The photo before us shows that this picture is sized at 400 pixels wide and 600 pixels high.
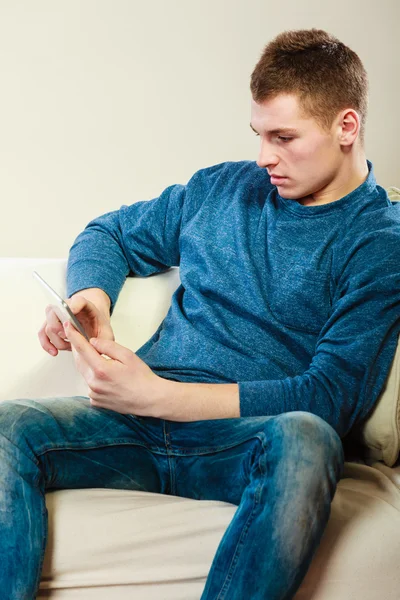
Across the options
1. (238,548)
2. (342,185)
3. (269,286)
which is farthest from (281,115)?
(238,548)

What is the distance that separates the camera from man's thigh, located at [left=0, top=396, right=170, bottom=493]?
143cm

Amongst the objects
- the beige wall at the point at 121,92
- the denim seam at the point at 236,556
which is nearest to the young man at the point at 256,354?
the denim seam at the point at 236,556

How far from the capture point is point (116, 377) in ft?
4.63

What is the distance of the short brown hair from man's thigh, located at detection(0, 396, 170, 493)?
69cm


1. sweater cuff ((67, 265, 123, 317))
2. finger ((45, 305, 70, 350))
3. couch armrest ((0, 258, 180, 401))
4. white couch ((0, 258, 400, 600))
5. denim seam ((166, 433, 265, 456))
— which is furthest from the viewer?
couch armrest ((0, 258, 180, 401))

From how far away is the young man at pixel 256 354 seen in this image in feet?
4.15

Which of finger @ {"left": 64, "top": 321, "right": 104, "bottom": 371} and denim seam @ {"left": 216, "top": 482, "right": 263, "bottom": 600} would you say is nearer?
denim seam @ {"left": 216, "top": 482, "right": 263, "bottom": 600}

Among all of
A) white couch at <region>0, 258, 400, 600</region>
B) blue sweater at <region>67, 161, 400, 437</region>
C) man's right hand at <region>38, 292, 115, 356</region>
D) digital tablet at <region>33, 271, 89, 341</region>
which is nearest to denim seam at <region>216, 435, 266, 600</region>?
white couch at <region>0, 258, 400, 600</region>

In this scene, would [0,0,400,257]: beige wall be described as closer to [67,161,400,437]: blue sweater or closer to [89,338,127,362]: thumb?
[67,161,400,437]: blue sweater

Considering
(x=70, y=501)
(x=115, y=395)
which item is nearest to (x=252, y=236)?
(x=115, y=395)

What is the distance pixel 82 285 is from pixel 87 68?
43.6 inches

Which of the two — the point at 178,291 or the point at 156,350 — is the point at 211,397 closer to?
the point at 156,350

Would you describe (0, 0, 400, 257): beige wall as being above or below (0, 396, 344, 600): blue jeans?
above

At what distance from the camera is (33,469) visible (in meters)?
1.38
